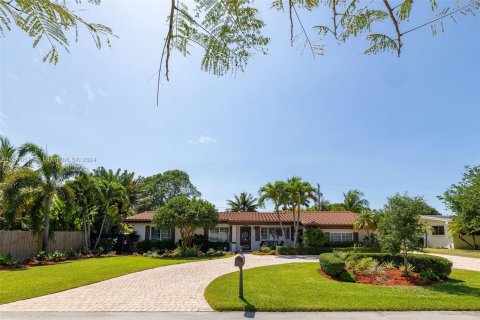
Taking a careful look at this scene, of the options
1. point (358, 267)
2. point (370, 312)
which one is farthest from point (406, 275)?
point (370, 312)

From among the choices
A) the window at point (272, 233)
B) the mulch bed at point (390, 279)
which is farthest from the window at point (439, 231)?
the mulch bed at point (390, 279)

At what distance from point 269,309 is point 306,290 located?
2.76 metres

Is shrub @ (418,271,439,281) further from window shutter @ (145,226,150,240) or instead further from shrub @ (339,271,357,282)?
window shutter @ (145,226,150,240)

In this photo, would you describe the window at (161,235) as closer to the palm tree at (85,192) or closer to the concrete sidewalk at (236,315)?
the palm tree at (85,192)

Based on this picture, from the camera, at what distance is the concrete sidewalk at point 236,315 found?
23.8 feet

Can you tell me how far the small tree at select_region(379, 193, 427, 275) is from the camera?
13258mm

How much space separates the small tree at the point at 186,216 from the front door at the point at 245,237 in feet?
18.3

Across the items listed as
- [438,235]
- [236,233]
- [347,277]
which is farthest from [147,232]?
[438,235]

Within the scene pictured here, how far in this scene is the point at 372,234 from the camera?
29078mm

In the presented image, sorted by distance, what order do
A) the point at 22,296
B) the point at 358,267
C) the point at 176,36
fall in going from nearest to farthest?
the point at 176,36 < the point at 22,296 < the point at 358,267

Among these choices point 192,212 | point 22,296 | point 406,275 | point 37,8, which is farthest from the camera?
point 192,212

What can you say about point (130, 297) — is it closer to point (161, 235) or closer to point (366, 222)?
point (161, 235)

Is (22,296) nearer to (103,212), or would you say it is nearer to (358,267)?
(358,267)

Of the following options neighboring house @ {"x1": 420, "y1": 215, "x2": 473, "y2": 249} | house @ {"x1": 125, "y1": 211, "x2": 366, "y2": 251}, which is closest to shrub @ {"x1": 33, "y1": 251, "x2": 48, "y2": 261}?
house @ {"x1": 125, "y1": 211, "x2": 366, "y2": 251}
